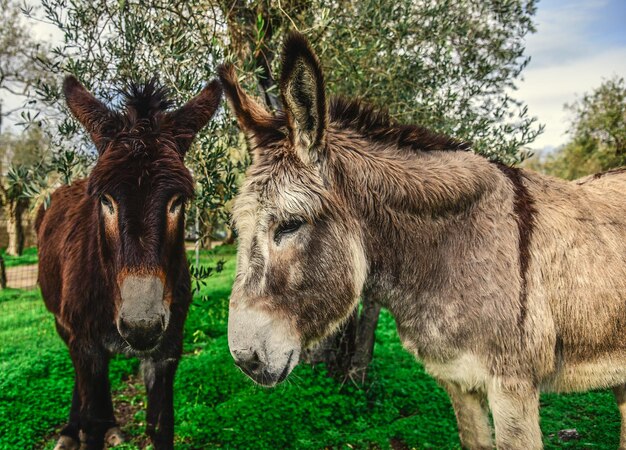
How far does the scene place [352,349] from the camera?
5.31 meters

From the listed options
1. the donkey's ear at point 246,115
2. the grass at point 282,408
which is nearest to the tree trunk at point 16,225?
the grass at point 282,408

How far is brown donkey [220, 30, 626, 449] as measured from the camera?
7.25 feet

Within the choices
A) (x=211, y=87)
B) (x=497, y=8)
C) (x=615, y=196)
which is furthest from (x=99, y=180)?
(x=497, y=8)

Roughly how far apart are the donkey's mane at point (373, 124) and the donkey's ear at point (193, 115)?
118cm

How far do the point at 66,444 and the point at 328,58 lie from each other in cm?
474

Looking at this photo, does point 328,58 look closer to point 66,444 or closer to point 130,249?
point 130,249

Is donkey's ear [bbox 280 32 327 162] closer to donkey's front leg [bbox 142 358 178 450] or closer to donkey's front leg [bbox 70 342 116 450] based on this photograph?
donkey's front leg [bbox 142 358 178 450]

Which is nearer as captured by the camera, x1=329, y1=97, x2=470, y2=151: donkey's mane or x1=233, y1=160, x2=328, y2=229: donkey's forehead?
x1=233, y1=160, x2=328, y2=229: donkey's forehead

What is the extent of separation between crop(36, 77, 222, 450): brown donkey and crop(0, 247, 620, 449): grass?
68 cm

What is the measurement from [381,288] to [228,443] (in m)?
2.60

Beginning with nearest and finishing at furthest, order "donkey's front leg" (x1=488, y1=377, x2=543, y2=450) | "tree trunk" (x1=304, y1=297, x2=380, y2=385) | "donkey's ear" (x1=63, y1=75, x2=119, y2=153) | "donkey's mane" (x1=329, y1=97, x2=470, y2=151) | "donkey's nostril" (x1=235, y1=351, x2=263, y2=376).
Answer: "donkey's nostril" (x1=235, y1=351, x2=263, y2=376)
"donkey's front leg" (x1=488, y1=377, x2=543, y2=450)
"donkey's mane" (x1=329, y1=97, x2=470, y2=151)
"donkey's ear" (x1=63, y1=75, x2=119, y2=153)
"tree trunk" (x1=304, y1=297, x2=380, y2=385)

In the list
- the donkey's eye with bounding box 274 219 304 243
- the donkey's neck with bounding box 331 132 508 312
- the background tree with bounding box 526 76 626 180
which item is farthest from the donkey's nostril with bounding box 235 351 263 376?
the background tree with bounding box 526 76 626 180

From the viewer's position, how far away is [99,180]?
2955 mm

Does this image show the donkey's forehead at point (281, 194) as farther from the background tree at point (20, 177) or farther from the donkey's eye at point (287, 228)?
the background tree at point (20, 177)
